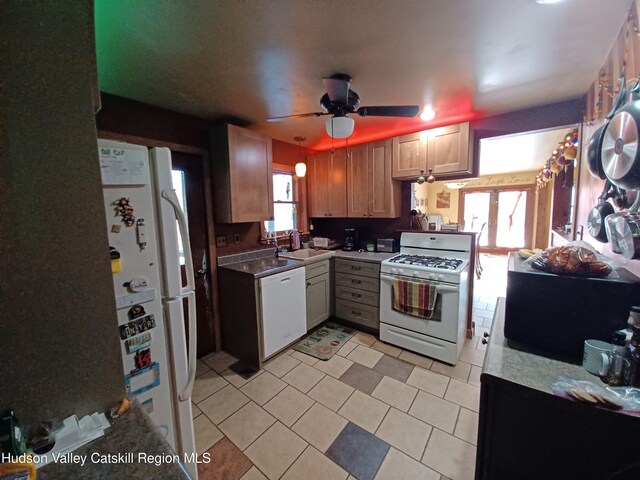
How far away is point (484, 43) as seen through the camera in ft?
4.81

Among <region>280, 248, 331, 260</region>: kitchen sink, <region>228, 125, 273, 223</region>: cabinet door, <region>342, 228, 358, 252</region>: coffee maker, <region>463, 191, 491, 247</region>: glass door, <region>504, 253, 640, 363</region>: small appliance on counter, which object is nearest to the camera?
<region>504, 253, 640, 363</region>: small appliance on counter

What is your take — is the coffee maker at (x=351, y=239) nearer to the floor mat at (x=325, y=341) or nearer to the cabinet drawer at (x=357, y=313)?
the cabinet drawer at (x=357, y=313)

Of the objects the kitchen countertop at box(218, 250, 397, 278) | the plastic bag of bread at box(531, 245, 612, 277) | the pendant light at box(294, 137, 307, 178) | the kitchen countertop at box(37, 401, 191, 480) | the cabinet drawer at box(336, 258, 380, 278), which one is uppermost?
the pendant light at box(294, 137, 307, 178)

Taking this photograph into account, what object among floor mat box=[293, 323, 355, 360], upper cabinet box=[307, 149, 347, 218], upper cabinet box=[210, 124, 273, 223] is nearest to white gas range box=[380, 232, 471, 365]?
floor mat box=[293, 323, 355, 360]

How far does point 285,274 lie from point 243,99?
1.66 meters

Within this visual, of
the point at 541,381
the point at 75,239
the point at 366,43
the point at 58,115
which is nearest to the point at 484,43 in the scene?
the point at 366,43

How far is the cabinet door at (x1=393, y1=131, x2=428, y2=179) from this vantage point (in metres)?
2.88

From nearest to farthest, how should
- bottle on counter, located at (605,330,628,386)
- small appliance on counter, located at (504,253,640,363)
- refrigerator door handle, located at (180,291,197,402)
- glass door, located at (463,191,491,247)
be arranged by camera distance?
bottle on counter, located at (605,330,628,386) → small appliance on counter, located at (504,253,640,363) → refrigerator door handle, located at (180,291,197,402) → glass door, located at (463,191,491,247)

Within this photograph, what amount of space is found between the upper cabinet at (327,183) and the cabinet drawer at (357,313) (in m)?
1.24

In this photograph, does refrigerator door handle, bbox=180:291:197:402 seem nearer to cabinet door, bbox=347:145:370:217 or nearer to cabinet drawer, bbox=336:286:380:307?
cabinet drawer, bbox=336:286:380:307

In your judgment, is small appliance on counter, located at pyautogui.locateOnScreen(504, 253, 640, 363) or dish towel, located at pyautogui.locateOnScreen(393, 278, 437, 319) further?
dish towel, located at pyautogui.locateOnScreen(393, 278, 437, 319)

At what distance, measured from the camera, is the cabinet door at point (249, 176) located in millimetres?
2564

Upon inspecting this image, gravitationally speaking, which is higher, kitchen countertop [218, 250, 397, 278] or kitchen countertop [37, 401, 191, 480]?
kitchen countertop [218, 250, 397, 278]

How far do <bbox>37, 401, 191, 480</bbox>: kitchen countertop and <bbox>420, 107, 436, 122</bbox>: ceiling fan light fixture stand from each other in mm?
2875
